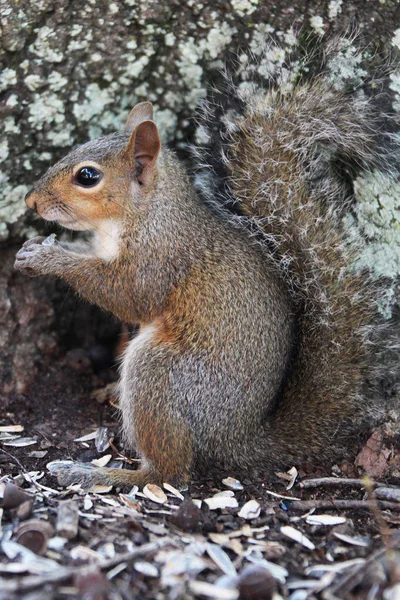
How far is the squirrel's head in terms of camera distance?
7.34ft

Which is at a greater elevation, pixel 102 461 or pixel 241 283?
pixel 241 283

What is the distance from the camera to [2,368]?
8.95 ft

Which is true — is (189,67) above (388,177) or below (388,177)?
above

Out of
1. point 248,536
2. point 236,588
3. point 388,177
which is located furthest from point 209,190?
point 236,588

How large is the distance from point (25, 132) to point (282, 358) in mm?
1244

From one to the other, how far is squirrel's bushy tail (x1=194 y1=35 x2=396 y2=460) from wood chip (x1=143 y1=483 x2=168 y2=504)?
430mm

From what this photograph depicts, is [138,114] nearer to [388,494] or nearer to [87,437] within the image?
[87,437]

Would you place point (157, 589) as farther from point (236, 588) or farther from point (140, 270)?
point (140, 270)

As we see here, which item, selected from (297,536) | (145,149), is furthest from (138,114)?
(297,536)

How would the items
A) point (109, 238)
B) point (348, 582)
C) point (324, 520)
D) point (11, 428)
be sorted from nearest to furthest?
point (348, 582), point (324, 520), point (109, 238), point (11, 428)

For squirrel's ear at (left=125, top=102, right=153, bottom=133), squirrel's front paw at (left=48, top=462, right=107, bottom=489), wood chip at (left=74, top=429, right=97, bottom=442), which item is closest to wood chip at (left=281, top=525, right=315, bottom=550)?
squirrel's front paw at (left=48, top=462, right=107, bottom=489)

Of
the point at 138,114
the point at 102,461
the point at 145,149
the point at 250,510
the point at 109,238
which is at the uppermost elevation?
the point at 138,114

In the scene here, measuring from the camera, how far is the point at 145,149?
2.22m

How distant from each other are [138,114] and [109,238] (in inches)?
18.9
